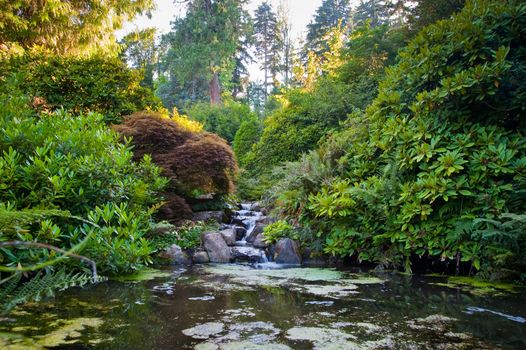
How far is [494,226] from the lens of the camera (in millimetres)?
3459

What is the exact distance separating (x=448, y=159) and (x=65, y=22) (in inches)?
365

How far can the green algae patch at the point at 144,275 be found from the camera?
3578mm

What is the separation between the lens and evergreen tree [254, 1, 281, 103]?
113ft

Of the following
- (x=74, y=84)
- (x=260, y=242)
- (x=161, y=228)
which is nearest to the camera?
(x=161, y=228)

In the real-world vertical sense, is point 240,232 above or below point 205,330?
above

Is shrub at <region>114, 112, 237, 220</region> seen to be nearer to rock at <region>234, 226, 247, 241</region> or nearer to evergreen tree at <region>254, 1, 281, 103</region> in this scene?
rock at <region>234, 226, 247, 241</region>

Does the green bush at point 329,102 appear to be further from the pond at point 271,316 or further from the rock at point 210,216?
the pond at point 271,316

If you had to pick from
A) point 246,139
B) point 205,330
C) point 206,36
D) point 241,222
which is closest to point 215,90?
point 206,36

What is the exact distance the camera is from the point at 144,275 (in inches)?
153

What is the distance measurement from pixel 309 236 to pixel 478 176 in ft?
7.79

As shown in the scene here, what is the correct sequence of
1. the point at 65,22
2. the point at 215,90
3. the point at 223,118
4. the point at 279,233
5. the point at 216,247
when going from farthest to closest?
the point at 215,90 → the point at 223,118 → the point at 65,22 → the point at 279,233 → the point at 216,247

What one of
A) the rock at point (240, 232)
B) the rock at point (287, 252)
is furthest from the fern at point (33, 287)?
the rock at point (240, 232)

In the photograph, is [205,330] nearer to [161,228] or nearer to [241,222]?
[161,228]

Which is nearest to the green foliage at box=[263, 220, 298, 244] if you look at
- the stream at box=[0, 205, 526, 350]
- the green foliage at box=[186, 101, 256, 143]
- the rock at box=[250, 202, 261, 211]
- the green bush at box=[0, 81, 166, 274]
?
the stream at box=[0, 205, 526, 350]
